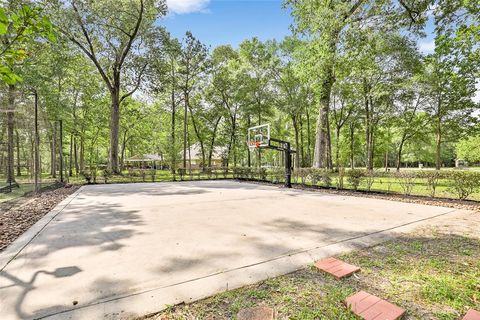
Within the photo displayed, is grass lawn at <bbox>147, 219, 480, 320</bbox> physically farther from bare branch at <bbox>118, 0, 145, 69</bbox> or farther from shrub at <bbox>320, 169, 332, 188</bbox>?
bare branch at <bbox>118, 0, 145, 69</bbox>

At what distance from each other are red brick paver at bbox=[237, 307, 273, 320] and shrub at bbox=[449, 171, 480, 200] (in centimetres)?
797

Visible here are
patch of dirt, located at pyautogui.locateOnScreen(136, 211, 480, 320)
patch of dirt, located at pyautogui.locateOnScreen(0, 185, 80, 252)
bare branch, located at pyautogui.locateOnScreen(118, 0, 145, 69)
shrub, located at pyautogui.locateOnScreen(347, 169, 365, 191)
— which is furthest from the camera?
bare branch, located at pyautogui.locateOnScreen(118, 0, 145, 69)

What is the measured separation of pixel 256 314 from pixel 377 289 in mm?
1207

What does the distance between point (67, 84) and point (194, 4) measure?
15.1 meters

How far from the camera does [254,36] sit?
2219 cm

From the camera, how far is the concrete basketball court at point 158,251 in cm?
208

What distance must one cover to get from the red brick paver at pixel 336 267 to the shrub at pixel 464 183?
22.0 ft

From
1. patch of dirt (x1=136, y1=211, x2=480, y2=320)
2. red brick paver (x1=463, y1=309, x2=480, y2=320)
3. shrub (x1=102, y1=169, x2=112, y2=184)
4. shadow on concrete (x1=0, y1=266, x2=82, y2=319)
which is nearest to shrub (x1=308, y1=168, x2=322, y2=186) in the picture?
patch of dirt (x1=136, y1=211, x2=480, y2=320)

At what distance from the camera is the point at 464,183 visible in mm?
7004

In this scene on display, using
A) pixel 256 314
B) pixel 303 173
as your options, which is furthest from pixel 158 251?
pixel 303 173

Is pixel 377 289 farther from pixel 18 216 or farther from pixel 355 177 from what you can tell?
pixel 355 177

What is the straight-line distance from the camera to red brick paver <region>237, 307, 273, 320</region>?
1.82 meters

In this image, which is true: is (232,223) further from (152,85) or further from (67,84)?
(67,84)

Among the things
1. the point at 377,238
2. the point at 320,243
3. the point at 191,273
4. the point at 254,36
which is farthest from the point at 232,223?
the point at 254,36
